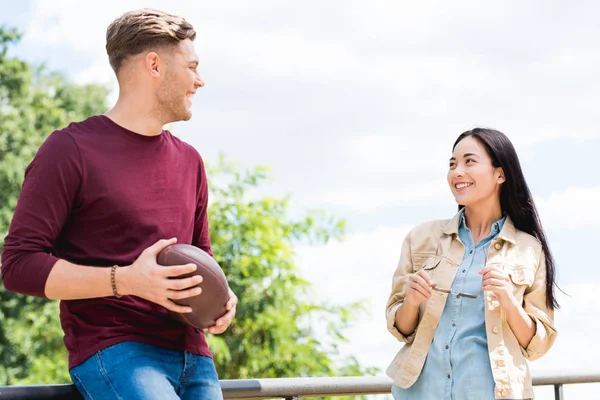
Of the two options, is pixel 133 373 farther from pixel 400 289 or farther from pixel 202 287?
pixel 400 289

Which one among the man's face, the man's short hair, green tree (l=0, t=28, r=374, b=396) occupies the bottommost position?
green tree (l=0, t=28, r=374, b=396)

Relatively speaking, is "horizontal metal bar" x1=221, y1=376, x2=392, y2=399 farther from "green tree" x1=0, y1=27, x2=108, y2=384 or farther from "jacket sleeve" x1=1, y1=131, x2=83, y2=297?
"green tree" x1=0, y1=27, x2=108, y2=384

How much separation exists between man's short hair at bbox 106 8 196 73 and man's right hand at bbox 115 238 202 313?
2.17ft

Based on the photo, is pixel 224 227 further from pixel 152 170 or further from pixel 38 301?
pixel 152 170

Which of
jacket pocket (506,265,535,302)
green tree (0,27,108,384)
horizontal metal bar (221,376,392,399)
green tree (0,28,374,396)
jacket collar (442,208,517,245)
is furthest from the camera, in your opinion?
green tree (0,27,108,384)

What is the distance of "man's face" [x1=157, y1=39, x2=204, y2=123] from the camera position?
8.57ft

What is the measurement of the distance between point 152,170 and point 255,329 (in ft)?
24.8

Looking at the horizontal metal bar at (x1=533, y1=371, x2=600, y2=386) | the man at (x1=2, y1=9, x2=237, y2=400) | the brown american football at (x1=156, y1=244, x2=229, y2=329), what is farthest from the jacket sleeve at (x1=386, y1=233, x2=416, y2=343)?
the horizontal metal bar at (x1=533, y1=371, x2=600, y2=386)

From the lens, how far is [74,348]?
2.44m

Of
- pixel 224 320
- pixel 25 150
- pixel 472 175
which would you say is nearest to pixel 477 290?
pixel 472 175

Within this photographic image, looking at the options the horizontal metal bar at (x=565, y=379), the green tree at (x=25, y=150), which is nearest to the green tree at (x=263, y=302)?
the green tree at (x=25, y=150)

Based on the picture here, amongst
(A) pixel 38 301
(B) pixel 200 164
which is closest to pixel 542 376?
(B) pixel 200 164

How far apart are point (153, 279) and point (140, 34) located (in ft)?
2.63

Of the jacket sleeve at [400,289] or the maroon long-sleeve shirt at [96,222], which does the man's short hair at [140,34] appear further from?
the jacket sleeve at [400,289]
